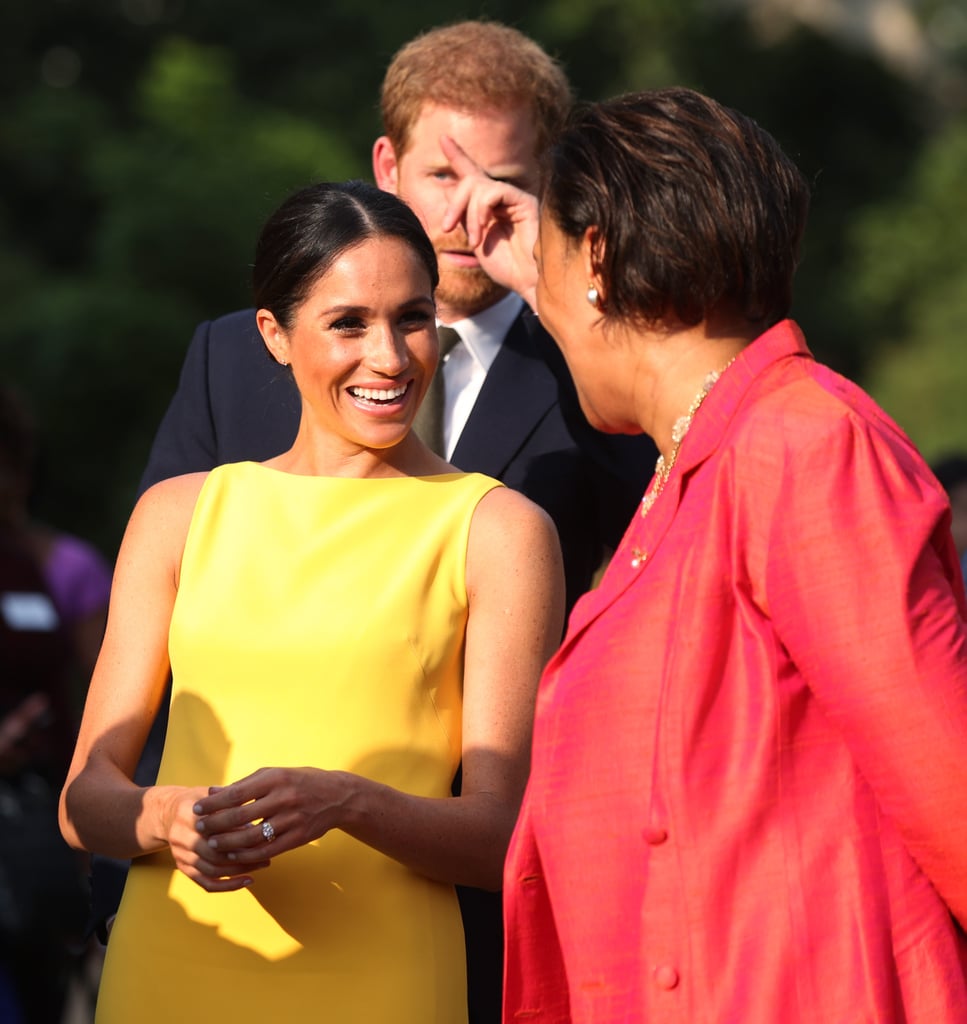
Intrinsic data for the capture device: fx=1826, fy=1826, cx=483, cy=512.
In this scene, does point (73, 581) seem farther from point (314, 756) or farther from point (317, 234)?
point (314, 756)

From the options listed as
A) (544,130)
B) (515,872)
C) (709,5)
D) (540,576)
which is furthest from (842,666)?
(709,5)

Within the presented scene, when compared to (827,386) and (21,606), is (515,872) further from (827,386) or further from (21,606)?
(21,606)

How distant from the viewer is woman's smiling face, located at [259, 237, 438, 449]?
2.97 m

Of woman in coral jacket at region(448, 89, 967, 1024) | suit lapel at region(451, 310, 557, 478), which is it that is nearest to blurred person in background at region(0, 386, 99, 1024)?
suit lapel at region(451, 310, 557, 478)

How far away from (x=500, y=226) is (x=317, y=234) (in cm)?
43

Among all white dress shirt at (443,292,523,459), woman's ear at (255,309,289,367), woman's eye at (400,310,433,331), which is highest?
woman's eye at (400,310,433,331)

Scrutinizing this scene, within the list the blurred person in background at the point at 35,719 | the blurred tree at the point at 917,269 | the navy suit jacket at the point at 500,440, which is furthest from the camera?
the blurred tree at the point at 917,269

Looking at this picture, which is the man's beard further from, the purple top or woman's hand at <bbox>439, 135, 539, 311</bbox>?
the purple top

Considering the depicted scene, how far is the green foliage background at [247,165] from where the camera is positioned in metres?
14.8

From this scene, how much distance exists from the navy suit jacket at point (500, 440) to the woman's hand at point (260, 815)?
812 millimetres

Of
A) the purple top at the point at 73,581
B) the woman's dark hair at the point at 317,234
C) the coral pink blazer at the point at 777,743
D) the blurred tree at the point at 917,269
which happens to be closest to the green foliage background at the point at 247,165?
the blurred tree at the point at 917,269

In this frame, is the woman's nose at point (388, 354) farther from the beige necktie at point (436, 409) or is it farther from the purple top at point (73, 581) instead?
the purple top at point (73, 581)

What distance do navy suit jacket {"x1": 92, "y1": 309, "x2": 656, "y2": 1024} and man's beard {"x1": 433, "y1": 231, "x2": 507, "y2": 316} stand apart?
204 mm

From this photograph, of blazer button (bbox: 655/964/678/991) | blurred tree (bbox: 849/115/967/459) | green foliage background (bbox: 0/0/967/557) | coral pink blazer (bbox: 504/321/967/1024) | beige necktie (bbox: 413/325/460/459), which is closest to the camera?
coral pink blazer (bbox: 504/321/967/1024)
